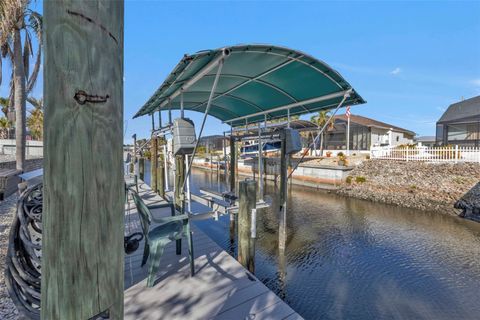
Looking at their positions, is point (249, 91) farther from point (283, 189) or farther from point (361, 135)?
point (361, 135)

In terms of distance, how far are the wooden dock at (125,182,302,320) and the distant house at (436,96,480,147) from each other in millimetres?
27052

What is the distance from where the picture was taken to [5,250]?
4855 mm

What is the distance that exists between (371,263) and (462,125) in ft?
78.8

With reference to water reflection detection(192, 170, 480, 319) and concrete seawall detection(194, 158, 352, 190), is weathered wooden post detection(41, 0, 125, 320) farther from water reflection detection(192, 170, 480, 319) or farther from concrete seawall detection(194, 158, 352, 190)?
concrete seawall detection(194, 158, 352, 190)

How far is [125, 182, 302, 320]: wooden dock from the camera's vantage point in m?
3.09

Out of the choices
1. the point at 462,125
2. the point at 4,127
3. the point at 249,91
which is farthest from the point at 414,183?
the point at 4,127

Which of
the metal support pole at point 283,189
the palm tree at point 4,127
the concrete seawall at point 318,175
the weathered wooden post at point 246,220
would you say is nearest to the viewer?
the weathered wooden post at point 246,220

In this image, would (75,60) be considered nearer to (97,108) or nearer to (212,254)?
(97,108)

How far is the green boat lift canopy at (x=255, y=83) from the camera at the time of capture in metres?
3.88

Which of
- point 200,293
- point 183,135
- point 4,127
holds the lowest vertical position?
point 200,293

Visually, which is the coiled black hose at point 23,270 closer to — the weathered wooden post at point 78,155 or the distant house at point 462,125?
the weathered wooden post at point 78,155

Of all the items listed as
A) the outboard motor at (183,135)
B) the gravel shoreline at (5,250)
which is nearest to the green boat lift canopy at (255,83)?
the outboard motor at (183,135)

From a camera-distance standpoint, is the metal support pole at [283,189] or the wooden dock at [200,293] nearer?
the wooden dock at [200,293]

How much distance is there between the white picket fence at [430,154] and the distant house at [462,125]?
629cm
